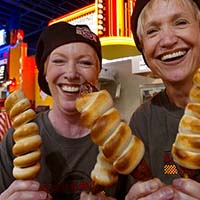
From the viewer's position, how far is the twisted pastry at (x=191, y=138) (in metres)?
0.81

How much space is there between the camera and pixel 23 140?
3.36 ft

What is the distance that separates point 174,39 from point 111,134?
0.43 meters

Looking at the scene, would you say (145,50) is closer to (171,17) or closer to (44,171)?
(171,17)

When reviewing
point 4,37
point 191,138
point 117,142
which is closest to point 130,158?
point 117,142

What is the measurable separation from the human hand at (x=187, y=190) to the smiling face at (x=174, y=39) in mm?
415

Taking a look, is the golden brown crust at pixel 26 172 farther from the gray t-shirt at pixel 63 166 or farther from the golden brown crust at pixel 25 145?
the gray t-shirt at pixel 63 166

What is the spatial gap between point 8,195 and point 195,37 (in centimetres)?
77

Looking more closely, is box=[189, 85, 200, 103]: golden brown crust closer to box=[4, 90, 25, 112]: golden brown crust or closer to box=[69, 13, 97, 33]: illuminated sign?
box=[4, 90, 25, 112]: golden brown crust

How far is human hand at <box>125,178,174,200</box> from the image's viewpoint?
2.54 feet

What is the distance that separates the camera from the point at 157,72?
3.86ft

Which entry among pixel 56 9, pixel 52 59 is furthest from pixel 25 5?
pixel 52 59

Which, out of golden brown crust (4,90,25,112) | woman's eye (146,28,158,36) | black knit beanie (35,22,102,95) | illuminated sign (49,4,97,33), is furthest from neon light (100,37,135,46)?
golden brown crust (4,90,25,112)

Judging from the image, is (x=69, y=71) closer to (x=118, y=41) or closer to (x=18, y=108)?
(x=18, y=108)

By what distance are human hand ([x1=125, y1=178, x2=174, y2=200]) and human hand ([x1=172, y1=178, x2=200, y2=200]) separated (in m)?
0.02
